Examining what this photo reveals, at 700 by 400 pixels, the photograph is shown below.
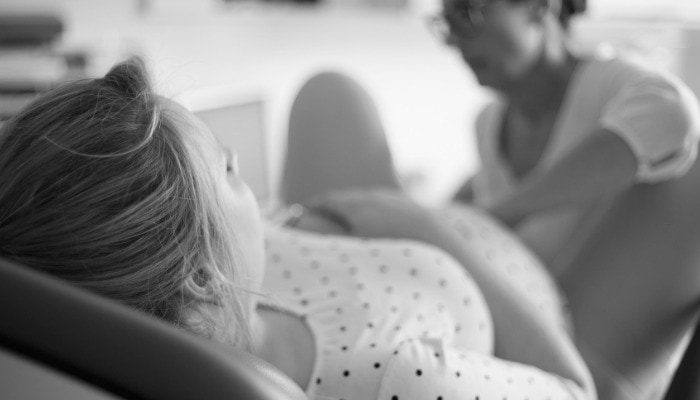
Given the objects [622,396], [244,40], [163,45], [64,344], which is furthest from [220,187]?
[244,40]

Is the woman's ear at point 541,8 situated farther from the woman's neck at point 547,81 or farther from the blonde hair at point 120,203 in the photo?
the blonde hair at point 120,203

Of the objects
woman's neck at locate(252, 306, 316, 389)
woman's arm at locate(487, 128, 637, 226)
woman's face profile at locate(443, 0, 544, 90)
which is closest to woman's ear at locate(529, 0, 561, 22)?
woman's face profile at locate(443, 0, 544, 90)

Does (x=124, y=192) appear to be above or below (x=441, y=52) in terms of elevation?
above

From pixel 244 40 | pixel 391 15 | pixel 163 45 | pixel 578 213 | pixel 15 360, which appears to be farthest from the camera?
pixel 391 15

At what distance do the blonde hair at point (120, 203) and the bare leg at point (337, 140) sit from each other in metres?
0.65

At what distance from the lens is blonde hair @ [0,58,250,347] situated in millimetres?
747

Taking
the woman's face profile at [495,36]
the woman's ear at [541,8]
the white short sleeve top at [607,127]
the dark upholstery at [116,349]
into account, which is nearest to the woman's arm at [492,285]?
the white short sleeve top at [607,127]

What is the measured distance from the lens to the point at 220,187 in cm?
85

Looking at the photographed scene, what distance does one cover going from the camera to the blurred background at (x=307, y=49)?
6.30 ft

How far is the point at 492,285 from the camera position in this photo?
1.20 m

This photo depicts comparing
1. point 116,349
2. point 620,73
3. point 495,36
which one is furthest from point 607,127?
point 116,349

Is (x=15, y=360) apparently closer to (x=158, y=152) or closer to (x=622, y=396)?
(x=158, y=152)

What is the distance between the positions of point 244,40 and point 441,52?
0.96 metres

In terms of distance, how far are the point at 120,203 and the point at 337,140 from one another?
2.44ft
